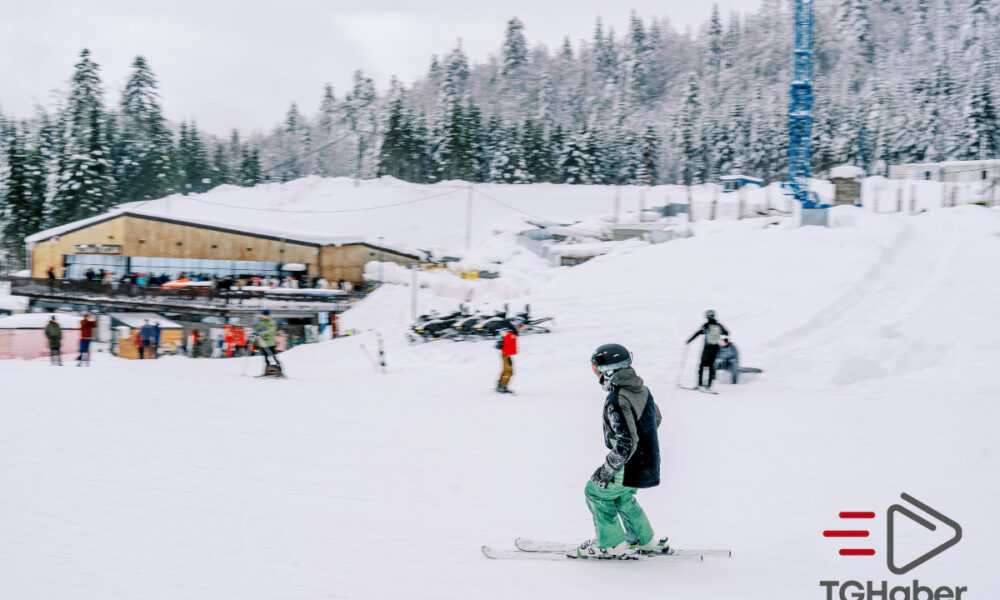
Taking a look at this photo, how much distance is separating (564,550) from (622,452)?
40.9 inches

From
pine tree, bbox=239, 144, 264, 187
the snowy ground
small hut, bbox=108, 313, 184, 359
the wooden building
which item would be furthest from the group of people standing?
pine tree, bbox=239, 144, 264, 187

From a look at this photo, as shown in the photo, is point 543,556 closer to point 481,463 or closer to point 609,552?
point 609,552

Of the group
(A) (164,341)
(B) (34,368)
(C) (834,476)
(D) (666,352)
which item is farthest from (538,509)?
(A) (164,341)

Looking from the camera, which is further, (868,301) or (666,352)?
(868,301)

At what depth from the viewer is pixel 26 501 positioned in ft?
18.7

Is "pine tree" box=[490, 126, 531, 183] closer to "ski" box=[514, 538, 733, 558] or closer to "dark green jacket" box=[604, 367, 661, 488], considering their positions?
"ski" box=[514, 538, 733, 558]

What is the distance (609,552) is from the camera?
15.3 ft

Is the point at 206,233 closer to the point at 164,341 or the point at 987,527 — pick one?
the point at 164,341

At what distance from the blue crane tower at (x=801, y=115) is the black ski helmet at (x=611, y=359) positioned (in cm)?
3359

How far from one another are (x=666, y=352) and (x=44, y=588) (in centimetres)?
1396

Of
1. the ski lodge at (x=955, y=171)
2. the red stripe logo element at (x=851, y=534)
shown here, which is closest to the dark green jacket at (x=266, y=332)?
the red stripe logo element at (x=851, y=534)

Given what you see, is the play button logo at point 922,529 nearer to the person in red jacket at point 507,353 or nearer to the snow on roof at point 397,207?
the person in red jacket at point 507,353

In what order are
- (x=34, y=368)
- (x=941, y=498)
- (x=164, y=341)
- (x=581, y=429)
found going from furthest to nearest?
1. (x=164, y=341)
2. (x=34, y=368)
3. (x=581, y=429)
4. (x=941, y=498)

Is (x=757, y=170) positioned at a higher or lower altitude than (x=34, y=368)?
higher
